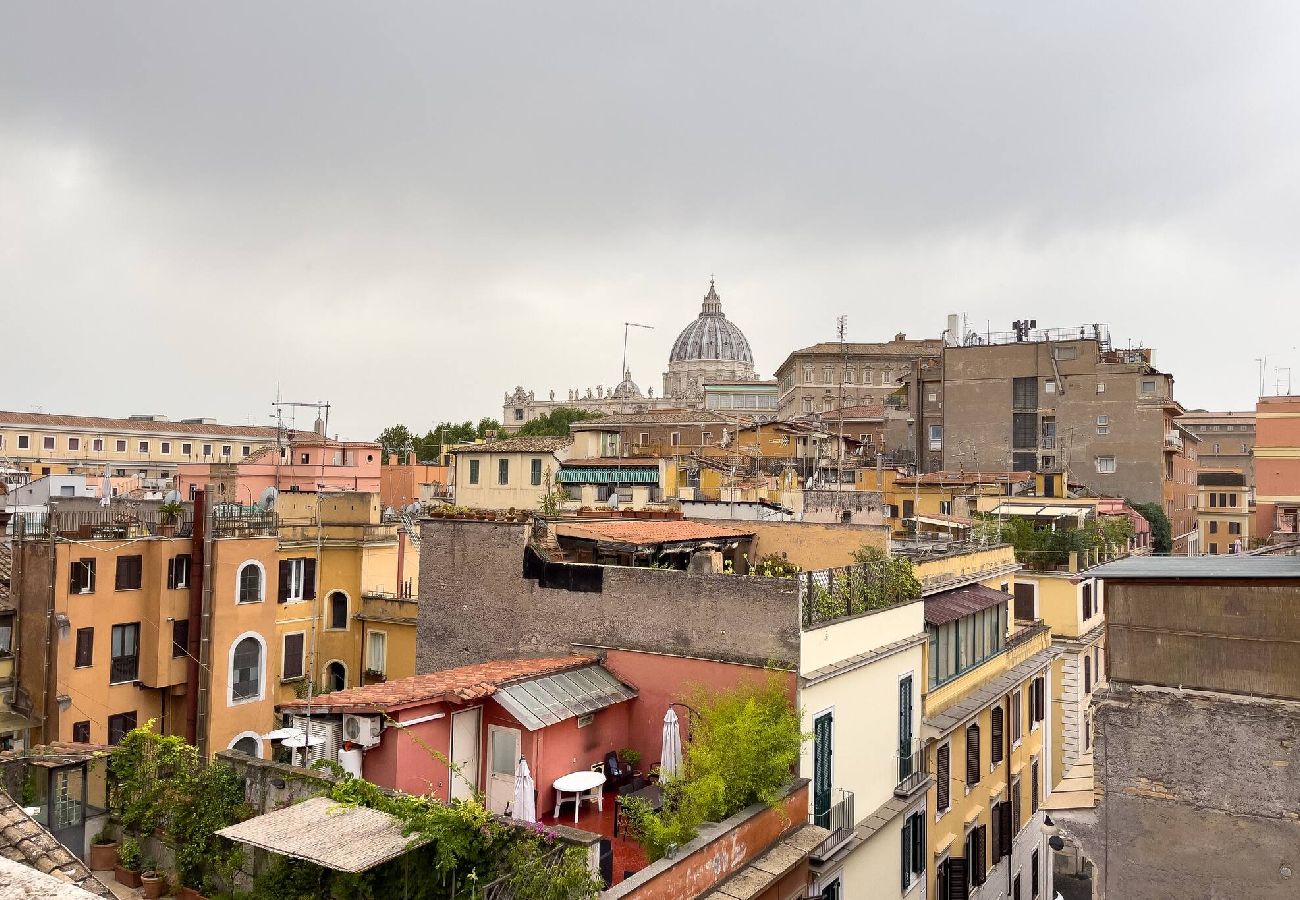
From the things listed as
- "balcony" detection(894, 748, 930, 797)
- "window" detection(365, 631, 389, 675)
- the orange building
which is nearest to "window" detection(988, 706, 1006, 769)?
"balcony" detection(894, 748, 930, 797)

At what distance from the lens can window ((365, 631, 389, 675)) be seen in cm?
2686

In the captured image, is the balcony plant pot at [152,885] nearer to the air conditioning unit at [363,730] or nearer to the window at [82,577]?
the air conditioning unit at [363,730]

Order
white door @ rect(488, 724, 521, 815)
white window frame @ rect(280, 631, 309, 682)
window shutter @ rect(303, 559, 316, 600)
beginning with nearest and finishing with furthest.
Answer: white door @ rect(488, 724, 521, 815) → white window frame @ rect(280, 631, 309, 682) → window shutter @ rect(303, 559, 316, 600)

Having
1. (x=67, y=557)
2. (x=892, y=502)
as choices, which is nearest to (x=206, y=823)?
(x=67, y=557)

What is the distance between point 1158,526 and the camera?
1569 inches

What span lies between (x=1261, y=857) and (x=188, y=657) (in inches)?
911

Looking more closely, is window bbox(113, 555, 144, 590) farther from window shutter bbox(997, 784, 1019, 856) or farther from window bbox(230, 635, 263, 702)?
window shutter bbox(997, 784, 1019, 856)

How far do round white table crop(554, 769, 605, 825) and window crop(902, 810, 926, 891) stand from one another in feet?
19.6

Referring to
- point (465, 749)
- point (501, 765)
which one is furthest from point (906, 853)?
point (465, 749)

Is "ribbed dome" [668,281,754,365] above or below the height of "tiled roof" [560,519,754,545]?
above

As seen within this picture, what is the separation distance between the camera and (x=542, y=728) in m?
11.5

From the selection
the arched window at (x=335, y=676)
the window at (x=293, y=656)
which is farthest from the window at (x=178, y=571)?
the arched window at (x=335, y=676)

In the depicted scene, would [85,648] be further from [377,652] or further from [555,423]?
[555,423]

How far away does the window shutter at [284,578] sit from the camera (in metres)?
26.7
